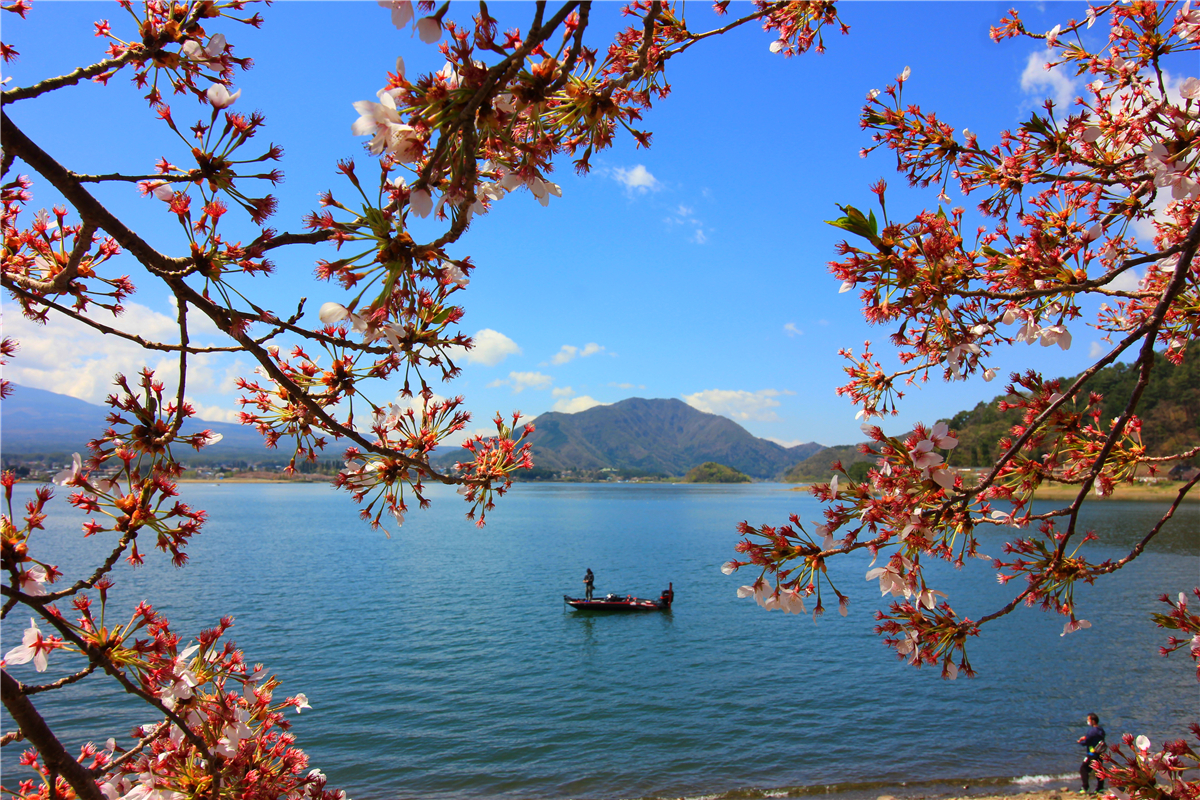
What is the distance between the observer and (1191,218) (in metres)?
4.71

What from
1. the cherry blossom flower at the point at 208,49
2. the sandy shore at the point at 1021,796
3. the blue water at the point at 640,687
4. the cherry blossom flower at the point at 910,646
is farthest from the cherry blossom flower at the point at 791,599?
the sandy shore at the point at 1021,796

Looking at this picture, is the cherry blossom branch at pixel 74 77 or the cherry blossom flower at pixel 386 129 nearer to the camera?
the cherry blossom flower at pixel 386 129

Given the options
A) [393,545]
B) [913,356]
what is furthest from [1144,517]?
[913,356]

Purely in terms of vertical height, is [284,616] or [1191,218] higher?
[1191,218]

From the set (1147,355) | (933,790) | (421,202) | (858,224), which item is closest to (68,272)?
(421,202)

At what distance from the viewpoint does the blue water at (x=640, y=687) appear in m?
18.1

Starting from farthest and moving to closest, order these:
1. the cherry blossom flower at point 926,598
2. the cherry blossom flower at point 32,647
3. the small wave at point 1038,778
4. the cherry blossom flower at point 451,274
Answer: the small wave at point 1038,778
the cherry blossom flower at point 926,598
the cherry blossom flower at point 32,647
the cherry blossom flower at point 451,274

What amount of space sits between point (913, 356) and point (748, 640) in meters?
30.1

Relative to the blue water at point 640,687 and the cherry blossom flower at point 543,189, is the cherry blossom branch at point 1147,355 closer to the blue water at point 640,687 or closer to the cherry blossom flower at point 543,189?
the cherry blossom flower at point 543,189

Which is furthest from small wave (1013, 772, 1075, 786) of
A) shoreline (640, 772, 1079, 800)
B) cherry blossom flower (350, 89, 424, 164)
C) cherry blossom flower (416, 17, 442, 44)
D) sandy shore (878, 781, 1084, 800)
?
cherry blossom flower (416, 17, 442, 44)

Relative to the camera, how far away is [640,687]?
24.5 m

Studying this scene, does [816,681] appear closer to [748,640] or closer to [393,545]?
[748,640]

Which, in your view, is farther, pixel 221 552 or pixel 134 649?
pixel 221 552

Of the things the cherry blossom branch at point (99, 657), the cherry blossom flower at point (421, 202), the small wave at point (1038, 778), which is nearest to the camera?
the cherry blossom flower at point (421, 202)
